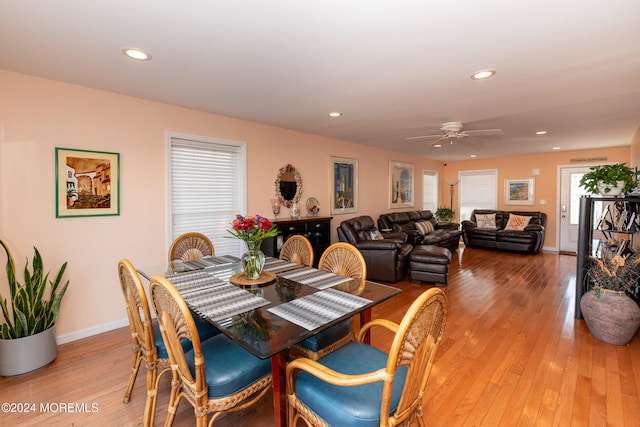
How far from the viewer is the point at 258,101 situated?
3236 millimetres

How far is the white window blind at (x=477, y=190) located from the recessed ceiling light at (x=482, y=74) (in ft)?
20.9

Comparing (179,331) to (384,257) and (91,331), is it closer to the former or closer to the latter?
(91,331)

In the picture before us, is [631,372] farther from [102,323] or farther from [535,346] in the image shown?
[102,323]

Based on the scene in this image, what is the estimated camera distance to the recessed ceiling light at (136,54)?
2075mm

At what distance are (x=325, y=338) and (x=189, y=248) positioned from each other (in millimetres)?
1808

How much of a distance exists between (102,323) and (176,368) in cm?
220

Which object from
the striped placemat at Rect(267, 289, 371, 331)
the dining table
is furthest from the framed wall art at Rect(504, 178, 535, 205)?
the striped placemat at Rect(267, 289, 371, 331)

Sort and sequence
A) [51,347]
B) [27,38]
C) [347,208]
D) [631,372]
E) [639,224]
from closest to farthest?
[27,38]
[631,372]
[51,347]
[639,224]
[347,208]

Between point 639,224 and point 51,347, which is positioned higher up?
point 639,224

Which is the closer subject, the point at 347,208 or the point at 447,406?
the point at 447,406

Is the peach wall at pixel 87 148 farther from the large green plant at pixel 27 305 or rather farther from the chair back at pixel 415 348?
the chair back at pixel 415 348

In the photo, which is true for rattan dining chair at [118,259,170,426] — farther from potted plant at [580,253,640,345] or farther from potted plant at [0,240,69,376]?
potted plant at [580,253,640,345]

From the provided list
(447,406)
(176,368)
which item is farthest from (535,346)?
(176,368)

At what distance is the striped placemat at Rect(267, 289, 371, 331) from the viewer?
1478 millimetres
